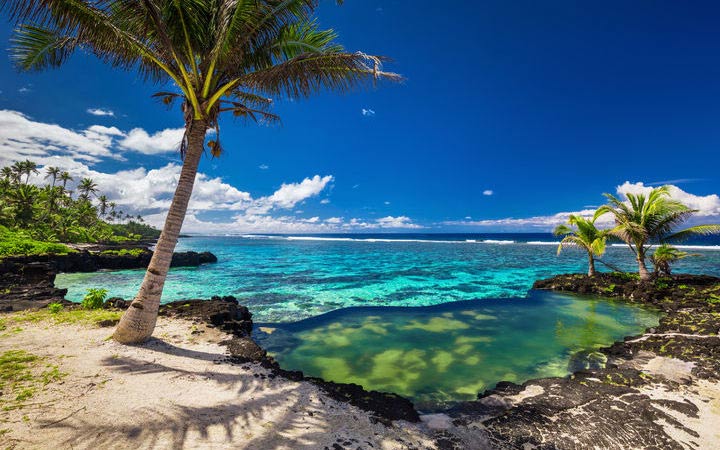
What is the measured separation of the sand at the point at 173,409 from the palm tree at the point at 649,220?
16.9m

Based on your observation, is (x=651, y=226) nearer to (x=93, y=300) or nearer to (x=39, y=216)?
(x=93, y=300)

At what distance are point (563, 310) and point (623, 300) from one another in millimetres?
4227

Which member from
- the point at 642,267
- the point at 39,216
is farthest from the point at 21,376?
the point at 39,216

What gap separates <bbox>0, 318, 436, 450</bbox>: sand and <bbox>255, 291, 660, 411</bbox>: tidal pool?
1905mm

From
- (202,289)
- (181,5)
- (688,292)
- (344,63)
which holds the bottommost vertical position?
(202,289)

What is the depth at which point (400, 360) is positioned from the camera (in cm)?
762

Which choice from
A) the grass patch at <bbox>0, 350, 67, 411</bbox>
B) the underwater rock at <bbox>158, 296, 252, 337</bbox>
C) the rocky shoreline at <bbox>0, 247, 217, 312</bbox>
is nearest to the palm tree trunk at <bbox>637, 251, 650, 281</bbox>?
the underwater rock at <bbox>158, 296, 252, 337</bbox>

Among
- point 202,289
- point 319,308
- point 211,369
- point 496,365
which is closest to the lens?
point 211,369

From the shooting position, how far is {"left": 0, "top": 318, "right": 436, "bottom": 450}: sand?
3338mm

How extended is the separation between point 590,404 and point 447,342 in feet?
14.3

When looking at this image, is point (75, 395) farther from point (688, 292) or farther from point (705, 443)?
point (688, 292)

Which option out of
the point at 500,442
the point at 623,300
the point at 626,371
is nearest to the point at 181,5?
the point at 500,442

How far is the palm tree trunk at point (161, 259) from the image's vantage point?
6.13 metres

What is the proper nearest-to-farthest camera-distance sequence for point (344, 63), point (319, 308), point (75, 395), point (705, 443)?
point (705, 443), point (75, 395), point (344, 63), point (319, 308)
